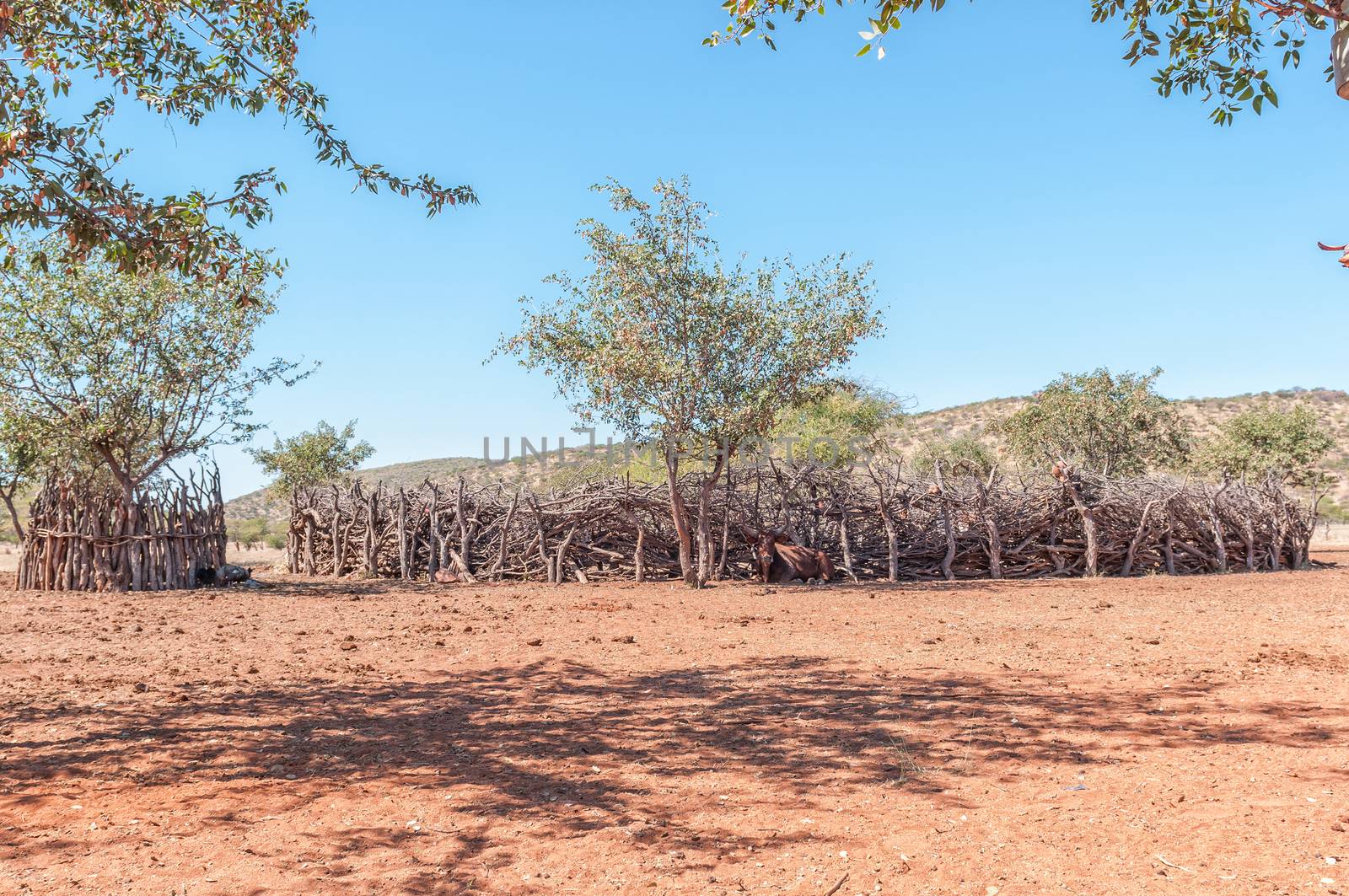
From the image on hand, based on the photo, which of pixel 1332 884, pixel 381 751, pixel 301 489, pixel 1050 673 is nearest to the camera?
pixel 1332 884

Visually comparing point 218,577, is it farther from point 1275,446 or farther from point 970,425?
point 970,425

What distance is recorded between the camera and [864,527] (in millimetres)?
14727

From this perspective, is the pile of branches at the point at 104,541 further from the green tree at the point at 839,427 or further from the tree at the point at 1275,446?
the tree at the point at 1275,446

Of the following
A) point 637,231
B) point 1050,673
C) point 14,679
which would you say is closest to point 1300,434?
point 637,231

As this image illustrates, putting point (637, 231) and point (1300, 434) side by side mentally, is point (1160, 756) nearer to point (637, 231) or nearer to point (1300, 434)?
point (637, 231)

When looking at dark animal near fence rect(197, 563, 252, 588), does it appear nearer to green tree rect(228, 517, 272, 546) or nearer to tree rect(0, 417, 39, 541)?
tree rect(0, 417, 39, 541)

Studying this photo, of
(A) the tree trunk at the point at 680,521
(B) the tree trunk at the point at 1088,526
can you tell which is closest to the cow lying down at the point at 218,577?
(A) the tree trunk at the point at 680,521

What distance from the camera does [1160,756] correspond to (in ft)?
14.6

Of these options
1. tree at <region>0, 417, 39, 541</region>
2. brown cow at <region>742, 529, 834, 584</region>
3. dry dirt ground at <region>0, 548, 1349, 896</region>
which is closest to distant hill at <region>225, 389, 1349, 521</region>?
tree at <region>0, 417, 39, 541</region>

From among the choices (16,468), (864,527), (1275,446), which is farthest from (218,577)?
(1275,446)

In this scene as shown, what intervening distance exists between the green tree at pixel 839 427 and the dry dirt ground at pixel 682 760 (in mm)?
16481

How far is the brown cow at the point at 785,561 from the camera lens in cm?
1409

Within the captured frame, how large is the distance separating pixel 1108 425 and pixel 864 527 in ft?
50.0

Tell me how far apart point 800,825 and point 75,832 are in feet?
9.96
